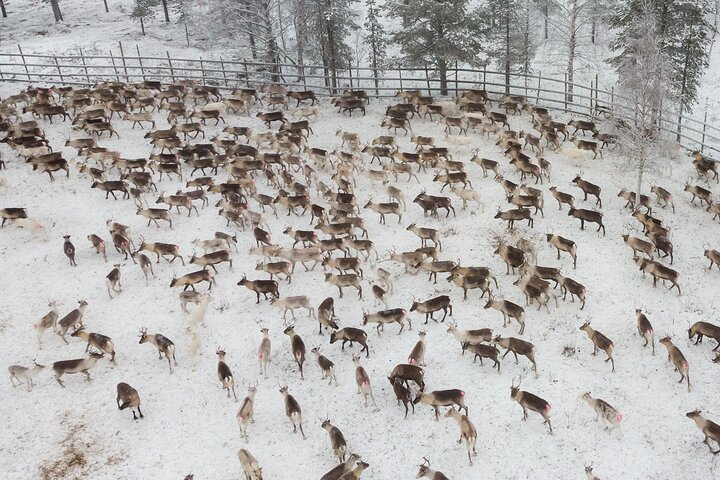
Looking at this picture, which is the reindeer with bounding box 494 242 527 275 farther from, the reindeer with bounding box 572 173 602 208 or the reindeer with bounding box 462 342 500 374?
the reindeer with bounding box 572 173 602 208

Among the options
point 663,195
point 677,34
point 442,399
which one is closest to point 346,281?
point 442,399

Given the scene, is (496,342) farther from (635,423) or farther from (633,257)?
(633,257)

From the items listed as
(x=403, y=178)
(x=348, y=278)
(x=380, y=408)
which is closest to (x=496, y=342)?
(x=380, y=408)

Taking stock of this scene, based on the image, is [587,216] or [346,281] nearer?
[346,281]

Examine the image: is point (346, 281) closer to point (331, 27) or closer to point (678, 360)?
point (678, 360)

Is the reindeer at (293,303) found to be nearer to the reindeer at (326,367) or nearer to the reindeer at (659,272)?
the reindeer at (326,367)

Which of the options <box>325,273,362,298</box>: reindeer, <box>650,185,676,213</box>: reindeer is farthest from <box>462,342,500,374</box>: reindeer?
<box>650,185,676,213</box>: reindeer

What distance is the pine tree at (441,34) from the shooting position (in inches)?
1133

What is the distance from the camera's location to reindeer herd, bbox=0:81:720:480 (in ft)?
44.7

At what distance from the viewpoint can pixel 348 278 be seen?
1620cm

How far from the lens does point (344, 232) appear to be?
18594 mm

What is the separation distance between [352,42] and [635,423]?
44589 mm

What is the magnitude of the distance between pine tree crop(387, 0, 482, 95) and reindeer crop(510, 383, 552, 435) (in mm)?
20326

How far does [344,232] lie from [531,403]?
835 centimetres
